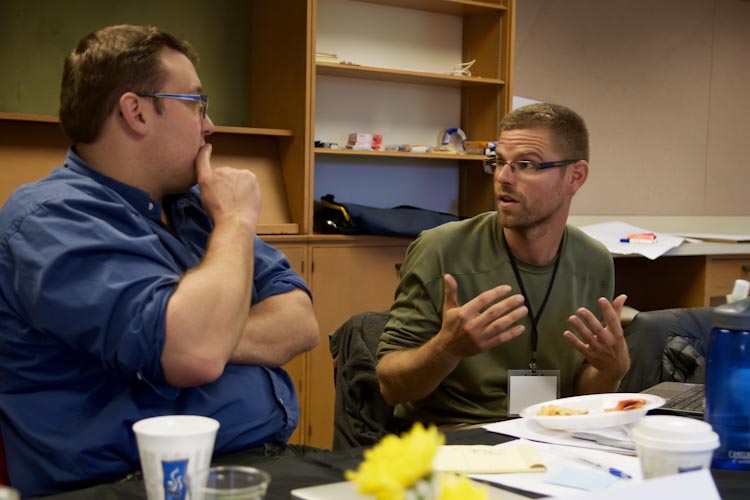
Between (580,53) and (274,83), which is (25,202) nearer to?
(274,83)

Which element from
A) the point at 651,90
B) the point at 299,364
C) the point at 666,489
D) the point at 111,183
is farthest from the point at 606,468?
the point at 651,90

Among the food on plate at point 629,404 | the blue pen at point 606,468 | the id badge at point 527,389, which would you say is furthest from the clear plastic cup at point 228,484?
the id badge at point 527,389

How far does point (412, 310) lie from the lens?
2.05m

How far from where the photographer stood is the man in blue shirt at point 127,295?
4.52 ft

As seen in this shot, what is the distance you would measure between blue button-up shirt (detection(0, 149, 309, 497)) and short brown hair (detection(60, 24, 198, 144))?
12 centimetres

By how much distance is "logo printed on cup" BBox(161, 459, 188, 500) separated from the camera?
0.90 metres

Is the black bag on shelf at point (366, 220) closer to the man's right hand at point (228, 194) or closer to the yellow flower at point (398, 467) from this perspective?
the man's right hand at point (228, 194)

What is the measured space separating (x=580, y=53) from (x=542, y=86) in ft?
1.16

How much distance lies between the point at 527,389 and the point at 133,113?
1.06 m

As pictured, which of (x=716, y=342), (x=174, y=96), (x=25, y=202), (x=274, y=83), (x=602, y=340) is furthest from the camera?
(x=274, y=83)

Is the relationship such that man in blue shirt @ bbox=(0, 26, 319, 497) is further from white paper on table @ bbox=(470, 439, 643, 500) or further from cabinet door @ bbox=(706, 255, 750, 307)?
cabinet door @ bbox=(706, 255, 750, 307)

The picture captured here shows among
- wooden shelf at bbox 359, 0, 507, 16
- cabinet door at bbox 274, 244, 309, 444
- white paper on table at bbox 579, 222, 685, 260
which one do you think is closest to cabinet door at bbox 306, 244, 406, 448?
cabinet door at bbox 274, 244, 309, 444

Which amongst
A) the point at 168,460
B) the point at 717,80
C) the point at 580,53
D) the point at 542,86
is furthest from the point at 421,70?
the point at 168,460

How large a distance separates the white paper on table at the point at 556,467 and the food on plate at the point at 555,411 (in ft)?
0.37
